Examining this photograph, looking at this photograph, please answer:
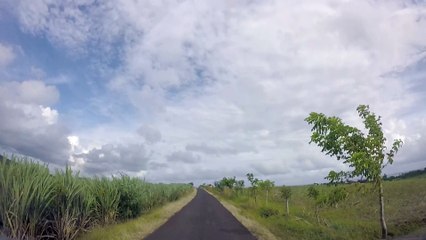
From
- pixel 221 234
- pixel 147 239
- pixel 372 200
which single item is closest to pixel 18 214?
pixel 147 239

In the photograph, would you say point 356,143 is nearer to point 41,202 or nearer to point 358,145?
point 358,145

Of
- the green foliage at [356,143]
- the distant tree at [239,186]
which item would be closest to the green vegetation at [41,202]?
the green foliage at [356,143]

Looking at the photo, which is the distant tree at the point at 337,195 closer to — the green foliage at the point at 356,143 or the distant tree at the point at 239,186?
the green foliage at the point at 356,143

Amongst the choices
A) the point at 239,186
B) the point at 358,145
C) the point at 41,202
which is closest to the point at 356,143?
the point at 358,145

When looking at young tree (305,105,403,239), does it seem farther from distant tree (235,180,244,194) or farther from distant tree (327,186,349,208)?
distant tree (235,180,244,194)

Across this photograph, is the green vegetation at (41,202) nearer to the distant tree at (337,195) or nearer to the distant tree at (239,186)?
the distant tree at (337,195)

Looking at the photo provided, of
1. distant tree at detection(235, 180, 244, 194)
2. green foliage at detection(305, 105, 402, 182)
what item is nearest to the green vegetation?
green foliage at detection(305, 105, 402, 182)

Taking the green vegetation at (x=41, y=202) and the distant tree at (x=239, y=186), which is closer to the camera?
the green vegetation at (x=41, y=202)

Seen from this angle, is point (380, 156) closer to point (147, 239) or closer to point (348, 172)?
point (348, 172)

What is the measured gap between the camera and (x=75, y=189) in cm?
1479

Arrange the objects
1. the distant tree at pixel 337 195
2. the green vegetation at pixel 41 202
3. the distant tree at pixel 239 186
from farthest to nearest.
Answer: the distant tree at pixel 239 186, the distant tree at pixel 337 195, the green vegetation at pixel 41 202

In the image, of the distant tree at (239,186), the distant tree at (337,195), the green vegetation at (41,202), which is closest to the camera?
the green vegetation at (41,202)

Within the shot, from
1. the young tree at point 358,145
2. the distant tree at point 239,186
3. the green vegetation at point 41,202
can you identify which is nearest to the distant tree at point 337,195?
the young tree at point 358,145

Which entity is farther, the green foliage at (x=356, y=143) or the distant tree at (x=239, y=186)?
the distant tree at (x=239, y=186)
